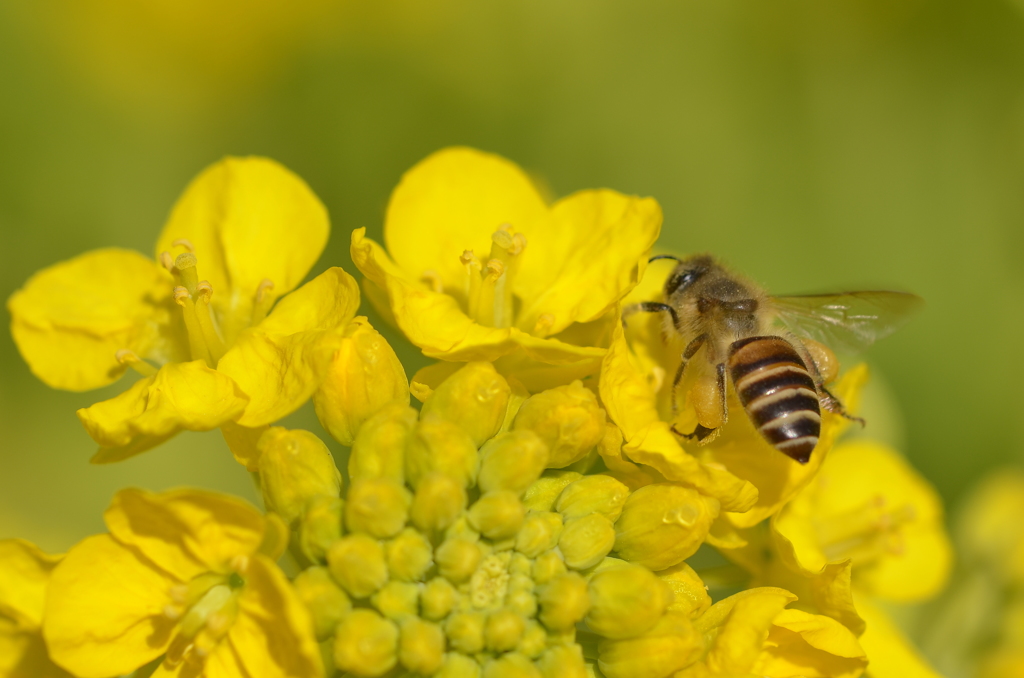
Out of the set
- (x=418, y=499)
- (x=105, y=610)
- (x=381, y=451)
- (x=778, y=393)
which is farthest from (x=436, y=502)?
(x=778, y=393)

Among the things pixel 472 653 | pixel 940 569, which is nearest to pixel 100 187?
pixel 472 653

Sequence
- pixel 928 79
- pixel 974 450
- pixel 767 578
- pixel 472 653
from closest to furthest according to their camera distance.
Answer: pixel 472 653
pixel 767 578
pixel 974 450
pixel 928 79

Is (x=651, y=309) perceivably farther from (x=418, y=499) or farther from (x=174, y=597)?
(x=174, y=597)

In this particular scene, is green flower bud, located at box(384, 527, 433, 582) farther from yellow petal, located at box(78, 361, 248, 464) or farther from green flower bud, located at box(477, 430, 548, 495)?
yellow petal, located at box(78, 361, 248, 464)

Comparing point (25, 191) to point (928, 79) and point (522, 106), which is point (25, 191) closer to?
point (522, 106)

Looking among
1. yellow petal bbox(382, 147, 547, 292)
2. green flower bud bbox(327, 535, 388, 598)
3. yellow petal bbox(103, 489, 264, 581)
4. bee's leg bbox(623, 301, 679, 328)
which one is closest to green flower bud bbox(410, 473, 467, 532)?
green flower bud bbox(327, 535, 388, 598)

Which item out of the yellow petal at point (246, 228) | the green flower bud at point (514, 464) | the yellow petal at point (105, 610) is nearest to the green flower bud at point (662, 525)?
the green flower bud at point (514, 464)

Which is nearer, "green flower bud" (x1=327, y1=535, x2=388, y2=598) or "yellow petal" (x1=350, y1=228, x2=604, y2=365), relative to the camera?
"green flower bud" (x1=327, y1=535, x2=388, y2=598)
